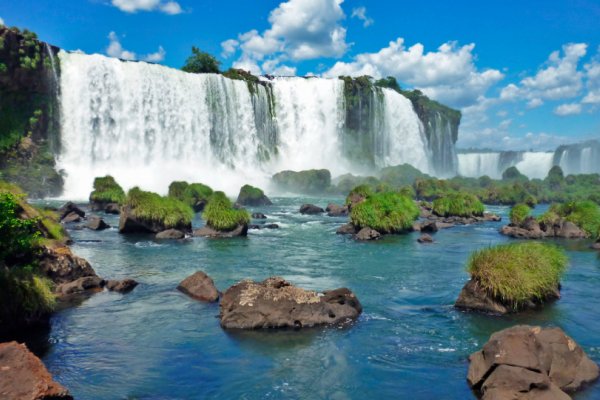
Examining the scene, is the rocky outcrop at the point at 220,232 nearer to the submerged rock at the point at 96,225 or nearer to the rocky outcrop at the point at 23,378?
the submerged rock at the point at 96,225

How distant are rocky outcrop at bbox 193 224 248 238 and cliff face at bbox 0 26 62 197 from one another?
1076 inches

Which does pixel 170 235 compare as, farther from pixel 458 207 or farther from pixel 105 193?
pixel 458 207

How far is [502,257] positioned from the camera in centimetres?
1380

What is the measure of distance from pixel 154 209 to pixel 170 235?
2.09 m

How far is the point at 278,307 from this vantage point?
12.4 meters

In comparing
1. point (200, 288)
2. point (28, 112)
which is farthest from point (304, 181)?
point (200, 288)

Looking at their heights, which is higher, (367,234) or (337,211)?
(337,211)

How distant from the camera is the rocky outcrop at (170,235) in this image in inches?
1059

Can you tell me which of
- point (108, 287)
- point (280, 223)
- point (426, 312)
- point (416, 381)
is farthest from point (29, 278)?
point (280, 223)

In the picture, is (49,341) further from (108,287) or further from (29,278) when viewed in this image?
(108,287)

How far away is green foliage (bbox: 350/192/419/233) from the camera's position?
2970 centimetres

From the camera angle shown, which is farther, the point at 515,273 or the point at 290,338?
the point at 515,273

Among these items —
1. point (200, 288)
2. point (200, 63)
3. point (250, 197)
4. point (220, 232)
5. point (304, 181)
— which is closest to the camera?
point (200, 288)

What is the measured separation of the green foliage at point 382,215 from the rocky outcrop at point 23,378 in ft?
76.4
